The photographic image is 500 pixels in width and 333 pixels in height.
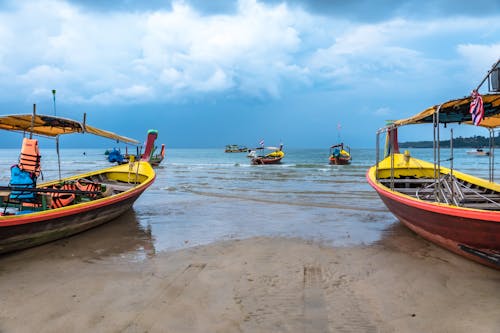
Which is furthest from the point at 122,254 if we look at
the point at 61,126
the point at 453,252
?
the point at 453,252

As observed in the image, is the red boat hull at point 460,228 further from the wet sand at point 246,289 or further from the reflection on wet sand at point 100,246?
the reflection on wet sand at point 100,246

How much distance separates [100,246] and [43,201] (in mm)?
1752

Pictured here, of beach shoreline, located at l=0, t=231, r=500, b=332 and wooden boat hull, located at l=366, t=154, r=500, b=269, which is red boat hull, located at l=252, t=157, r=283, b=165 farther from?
beach shoreline, located at l=0, t=231, r=500, b=332

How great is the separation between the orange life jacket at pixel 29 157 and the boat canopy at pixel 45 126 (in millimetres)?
286

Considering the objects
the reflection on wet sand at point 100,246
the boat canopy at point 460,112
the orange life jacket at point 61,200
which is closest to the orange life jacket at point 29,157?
the orange life jacket at point 61,200

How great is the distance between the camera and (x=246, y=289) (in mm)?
4801

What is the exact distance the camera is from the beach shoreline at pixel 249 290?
12.8ft

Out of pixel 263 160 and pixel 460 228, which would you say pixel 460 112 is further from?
pixel 263 160

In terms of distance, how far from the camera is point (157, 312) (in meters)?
4.14

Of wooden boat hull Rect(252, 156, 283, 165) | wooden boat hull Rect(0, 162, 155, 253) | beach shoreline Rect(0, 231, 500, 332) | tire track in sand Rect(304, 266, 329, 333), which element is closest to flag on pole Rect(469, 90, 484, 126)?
beach shoreline Rect(0, 231, 500, 332)

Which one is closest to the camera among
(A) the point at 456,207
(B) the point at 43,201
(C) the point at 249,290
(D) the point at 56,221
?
(C) the point at 249,290

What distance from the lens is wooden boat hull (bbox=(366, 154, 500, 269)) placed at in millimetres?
4832

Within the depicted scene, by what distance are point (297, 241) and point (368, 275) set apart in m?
2.14

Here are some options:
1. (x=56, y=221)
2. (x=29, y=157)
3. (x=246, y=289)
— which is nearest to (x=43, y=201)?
(x=29, y=157)
